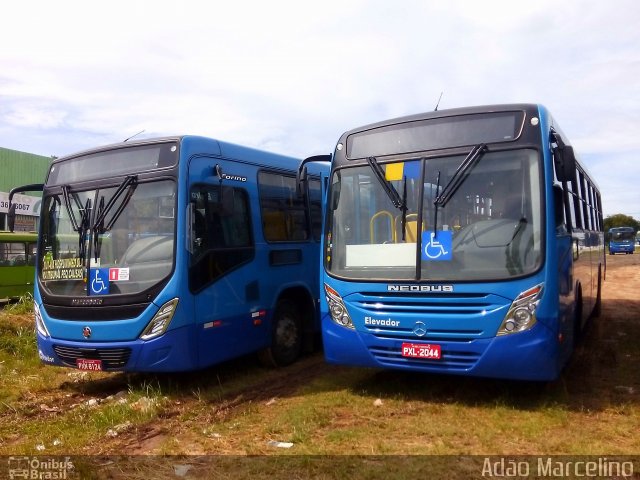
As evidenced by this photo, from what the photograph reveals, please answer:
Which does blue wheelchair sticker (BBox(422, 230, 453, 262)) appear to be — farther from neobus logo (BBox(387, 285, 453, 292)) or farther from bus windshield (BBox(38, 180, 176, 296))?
bus windshield (BBox(38, 180, 176, 296))

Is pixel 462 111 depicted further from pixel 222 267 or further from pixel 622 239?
pixel 622 239

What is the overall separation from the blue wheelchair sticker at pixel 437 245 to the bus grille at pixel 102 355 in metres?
3.33

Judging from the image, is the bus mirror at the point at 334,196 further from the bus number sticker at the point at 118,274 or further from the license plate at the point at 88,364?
the license plate at the point at 88,364

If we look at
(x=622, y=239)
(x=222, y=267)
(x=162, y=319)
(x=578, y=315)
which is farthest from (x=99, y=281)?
(x=622, y=239)

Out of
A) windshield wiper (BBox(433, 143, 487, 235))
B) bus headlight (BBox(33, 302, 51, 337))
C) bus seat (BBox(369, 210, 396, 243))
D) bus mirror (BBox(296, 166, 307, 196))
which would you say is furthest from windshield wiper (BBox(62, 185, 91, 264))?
windshield wiper (BBox(433, 143, 487, 235))

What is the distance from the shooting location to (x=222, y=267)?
6938 mm

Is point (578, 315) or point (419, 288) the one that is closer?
point (419, 288)

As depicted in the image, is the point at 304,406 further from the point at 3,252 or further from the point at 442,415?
the point at 3,252

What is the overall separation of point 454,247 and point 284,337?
3.37 meters

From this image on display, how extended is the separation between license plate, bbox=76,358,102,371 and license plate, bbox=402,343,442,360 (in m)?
3.36

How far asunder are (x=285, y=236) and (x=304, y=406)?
293cm

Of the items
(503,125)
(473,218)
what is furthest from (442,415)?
(503,125)

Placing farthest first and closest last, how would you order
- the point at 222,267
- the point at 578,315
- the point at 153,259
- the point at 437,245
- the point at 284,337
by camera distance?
the point at 284,337 → the point at 578,315 → the point at 222,267 → the point at 153,259 → the point at 437,245

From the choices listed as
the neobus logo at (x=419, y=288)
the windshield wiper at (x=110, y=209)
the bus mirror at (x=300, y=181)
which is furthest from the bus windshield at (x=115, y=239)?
the neobus logo at (x=419, y=288)
